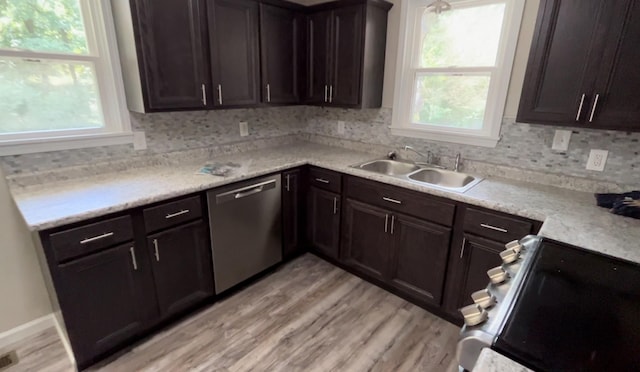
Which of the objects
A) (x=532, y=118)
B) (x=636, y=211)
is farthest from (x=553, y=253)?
(x=532, y=118)

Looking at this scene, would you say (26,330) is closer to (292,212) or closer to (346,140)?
(292,212)

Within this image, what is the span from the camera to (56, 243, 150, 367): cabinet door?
62.4 inches

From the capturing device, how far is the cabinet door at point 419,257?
2.06 m

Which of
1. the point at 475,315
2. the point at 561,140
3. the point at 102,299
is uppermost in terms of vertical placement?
the point at 561,140

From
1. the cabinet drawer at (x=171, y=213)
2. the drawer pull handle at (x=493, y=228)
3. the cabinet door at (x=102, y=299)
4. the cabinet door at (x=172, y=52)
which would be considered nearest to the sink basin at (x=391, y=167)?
the drawer pull handle at (x=493, y=228)

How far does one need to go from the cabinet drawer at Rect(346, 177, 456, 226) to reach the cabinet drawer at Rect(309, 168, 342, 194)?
10 cm

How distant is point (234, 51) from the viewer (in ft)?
7.61

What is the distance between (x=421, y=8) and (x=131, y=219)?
2.47 metres

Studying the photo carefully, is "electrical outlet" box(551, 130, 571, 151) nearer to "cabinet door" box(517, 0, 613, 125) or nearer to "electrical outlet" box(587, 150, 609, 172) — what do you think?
"electrical outlet" box(587, 150, 609, 172)

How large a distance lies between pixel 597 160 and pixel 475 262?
95cm

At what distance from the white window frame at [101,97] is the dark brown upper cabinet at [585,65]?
8.23ft

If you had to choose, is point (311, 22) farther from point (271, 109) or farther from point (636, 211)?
point (636, 211)

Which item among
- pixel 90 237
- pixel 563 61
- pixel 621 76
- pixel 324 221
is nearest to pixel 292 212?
pixel 324 221

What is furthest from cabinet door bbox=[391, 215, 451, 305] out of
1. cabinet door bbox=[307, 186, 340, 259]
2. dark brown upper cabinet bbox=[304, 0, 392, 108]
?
dark brown upper cabinet bbox=[304, 0, 392, 108]
